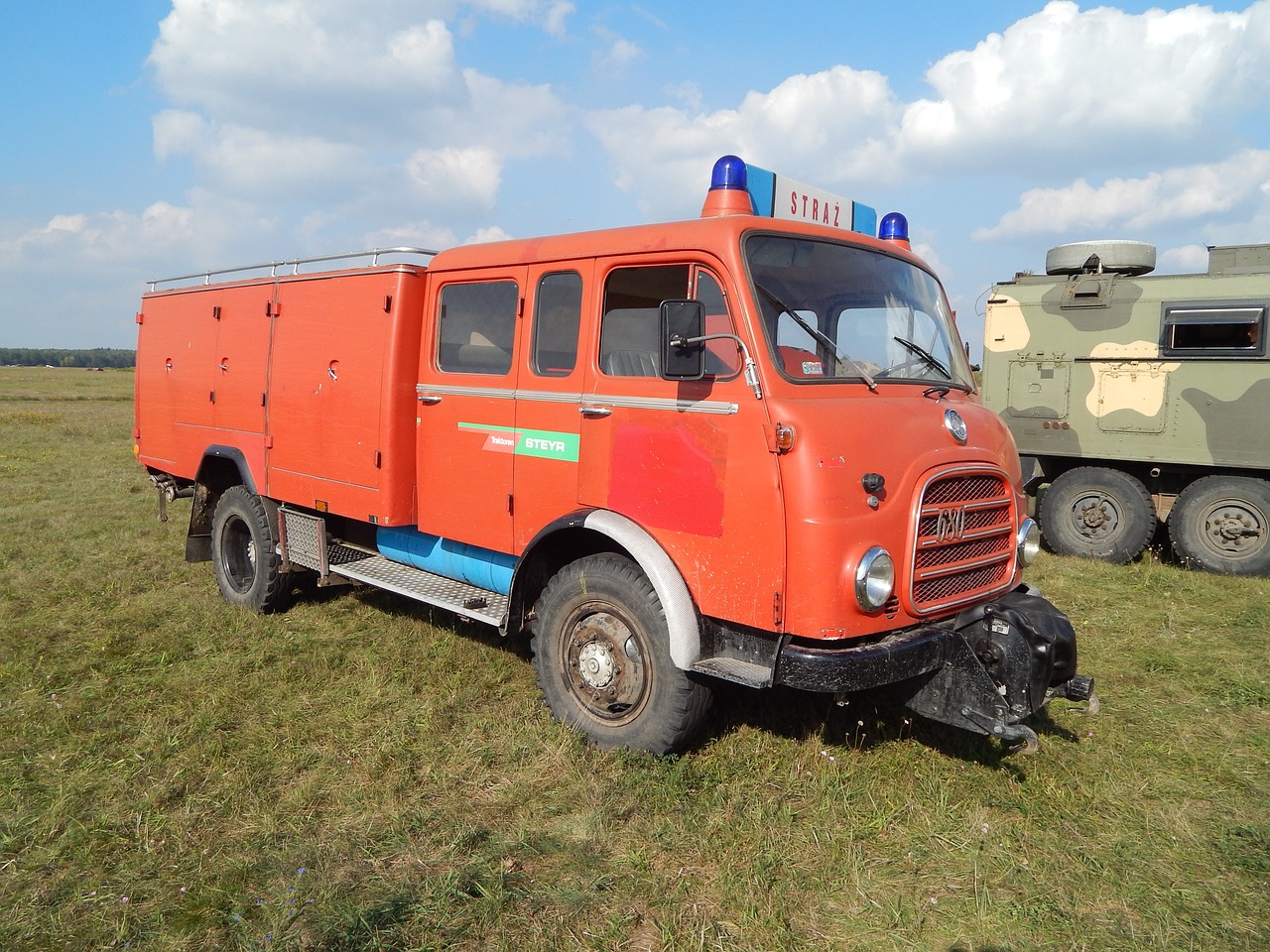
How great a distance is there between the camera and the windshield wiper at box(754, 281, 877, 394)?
12.3 ft

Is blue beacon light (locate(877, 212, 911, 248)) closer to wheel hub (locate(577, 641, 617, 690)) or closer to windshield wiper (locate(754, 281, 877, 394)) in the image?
windshield wiper (locate(754, 281, 877, 394))

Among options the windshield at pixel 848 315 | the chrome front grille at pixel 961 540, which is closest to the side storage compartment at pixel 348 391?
the windshield at pixel 848 315

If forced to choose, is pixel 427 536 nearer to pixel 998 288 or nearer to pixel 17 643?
pixel 17 643

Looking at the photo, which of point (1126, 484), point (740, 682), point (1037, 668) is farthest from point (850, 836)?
point (1126, 484)

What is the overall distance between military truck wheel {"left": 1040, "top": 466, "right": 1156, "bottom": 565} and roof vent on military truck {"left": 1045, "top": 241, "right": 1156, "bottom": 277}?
6.90 ft

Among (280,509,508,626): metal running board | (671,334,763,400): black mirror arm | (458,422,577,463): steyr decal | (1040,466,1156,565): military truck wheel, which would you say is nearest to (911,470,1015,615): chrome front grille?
(671,334,763,400): black mirror arm

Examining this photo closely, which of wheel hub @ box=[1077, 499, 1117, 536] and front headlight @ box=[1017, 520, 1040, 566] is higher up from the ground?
front headlight @ box=[1017, 520, 1040, 566]

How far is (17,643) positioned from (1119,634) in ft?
25.1

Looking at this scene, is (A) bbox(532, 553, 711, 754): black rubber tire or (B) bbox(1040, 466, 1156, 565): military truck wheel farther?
(B) bbox(1040, 466, 1156, 565): military truck wheel

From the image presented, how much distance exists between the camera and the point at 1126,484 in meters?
8.36

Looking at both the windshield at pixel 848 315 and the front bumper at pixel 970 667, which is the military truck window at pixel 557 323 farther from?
the front bumper at pixel 970 667

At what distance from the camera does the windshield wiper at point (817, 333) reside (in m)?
3.76

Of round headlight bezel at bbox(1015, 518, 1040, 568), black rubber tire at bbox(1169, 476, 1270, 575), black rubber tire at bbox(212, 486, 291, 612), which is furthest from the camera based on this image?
black rubber tire at bbox(1169, 476, 1270, 575)

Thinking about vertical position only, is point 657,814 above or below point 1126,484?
below
